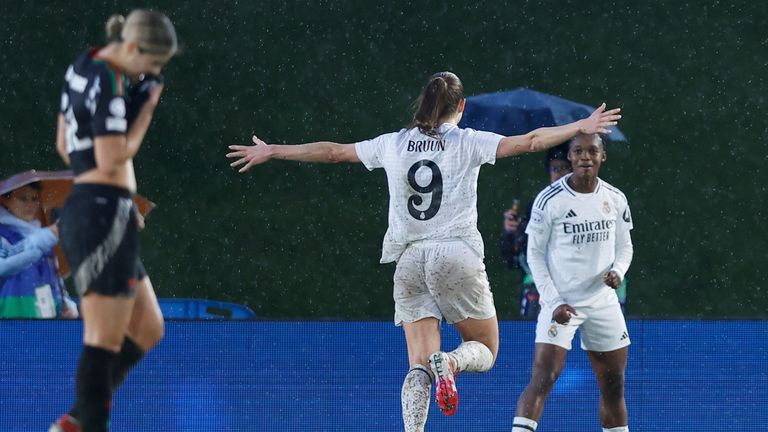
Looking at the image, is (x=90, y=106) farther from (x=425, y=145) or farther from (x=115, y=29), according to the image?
(x=425, y=145)

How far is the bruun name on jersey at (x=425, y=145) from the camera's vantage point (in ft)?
18.0

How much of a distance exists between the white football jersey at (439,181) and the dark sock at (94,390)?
5.56 ft

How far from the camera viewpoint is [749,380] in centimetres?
639

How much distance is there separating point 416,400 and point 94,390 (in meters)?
1.62

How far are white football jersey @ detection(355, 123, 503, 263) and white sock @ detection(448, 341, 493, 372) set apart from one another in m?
0.39

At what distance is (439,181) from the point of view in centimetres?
549

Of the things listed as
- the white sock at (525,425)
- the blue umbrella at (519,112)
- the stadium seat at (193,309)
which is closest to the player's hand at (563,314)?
the white sock at (525,425)

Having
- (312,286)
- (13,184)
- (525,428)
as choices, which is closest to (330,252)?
(312,286)

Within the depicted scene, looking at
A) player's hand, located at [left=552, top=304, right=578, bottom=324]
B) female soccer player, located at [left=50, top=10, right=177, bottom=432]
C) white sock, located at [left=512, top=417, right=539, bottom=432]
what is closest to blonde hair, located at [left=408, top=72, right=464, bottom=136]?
player's hand, located at [left=552, top=304, right=578, bottom=324]

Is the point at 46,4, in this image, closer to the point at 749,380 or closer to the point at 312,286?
the point at 312,286

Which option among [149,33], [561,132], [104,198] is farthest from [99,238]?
[561,132]

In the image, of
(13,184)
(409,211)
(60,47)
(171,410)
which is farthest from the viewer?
(60,47)

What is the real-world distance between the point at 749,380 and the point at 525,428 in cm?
137

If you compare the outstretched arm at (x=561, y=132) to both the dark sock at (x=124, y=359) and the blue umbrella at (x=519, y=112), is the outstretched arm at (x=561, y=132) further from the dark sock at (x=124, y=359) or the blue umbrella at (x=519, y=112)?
the blue umbrella at (x=519, y=112)
